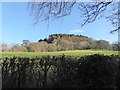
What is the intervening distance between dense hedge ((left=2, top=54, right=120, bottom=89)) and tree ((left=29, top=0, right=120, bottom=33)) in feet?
3.12

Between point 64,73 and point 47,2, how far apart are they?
5.01 feet

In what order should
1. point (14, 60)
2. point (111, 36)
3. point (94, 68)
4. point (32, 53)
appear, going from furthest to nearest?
point (111, 36)
point (32, 53)
point (14, 60)
point (94, 68)

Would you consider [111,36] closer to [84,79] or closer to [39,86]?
[84,79]

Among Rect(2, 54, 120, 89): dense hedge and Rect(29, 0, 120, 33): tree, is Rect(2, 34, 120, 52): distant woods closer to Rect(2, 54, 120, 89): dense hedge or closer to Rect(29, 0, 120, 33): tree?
Rect(29, 0, 120, 33): tree

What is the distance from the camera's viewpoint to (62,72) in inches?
83.0

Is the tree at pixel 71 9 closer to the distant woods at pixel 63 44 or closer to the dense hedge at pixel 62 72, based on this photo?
the distant woods at pixel 63 44

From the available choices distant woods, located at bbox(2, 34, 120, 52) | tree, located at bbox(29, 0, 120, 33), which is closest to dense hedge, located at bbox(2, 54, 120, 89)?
distant woods, located at bbox(2, 34, 120, 52)

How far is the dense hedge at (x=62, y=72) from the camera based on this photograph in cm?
194

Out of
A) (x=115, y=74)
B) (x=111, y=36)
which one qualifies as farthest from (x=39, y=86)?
(x=111, y=36)

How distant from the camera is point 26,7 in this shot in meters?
A: 2.31

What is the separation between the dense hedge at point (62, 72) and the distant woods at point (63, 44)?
562mm

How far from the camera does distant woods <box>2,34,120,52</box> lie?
2791mm

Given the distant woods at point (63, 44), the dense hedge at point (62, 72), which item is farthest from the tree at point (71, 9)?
the dense hedge at point (62, 72)

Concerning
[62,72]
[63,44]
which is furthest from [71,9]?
[62,72]
